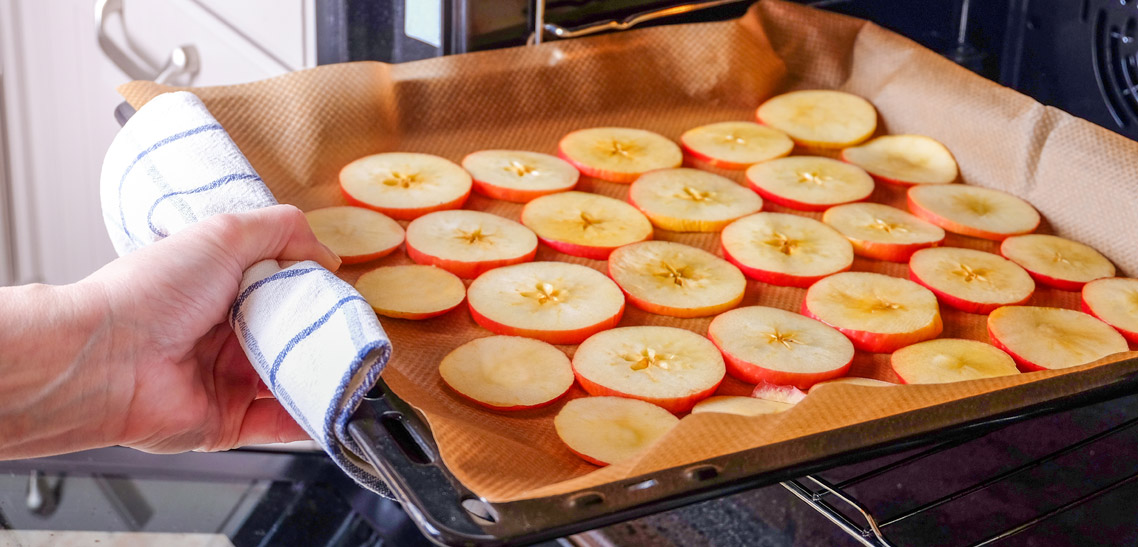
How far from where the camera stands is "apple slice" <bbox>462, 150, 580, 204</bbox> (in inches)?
48.3

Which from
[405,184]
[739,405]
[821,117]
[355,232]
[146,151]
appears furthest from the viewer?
[821,117]

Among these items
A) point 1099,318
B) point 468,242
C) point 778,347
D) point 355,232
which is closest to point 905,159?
point 1099,318

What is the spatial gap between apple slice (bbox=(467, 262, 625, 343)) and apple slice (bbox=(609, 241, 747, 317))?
0.11 ft

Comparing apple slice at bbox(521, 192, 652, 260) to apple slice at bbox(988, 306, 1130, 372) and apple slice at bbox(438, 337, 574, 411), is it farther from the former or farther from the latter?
apple slice at bbox(988, 306, 1130, 372)

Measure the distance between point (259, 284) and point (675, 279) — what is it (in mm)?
454

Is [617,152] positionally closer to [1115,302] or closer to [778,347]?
[778,347]

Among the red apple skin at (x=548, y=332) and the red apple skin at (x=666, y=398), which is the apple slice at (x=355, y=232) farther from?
the red apple skin at (x=666, y=398)

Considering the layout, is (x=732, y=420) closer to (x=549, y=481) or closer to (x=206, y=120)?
(x=549, y=481)

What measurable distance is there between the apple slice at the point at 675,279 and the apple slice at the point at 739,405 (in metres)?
0.16

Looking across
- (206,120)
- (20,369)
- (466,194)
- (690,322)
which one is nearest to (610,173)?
(466,194)

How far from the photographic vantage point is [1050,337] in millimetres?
1007

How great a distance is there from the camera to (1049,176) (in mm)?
1229

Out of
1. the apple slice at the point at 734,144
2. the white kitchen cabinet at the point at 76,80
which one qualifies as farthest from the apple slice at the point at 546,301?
the white kitchen cabinet at the point at 76,80

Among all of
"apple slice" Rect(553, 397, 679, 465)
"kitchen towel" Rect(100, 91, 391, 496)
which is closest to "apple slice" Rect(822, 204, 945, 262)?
"apple slice" Rect(553, 397, 679, 465)
